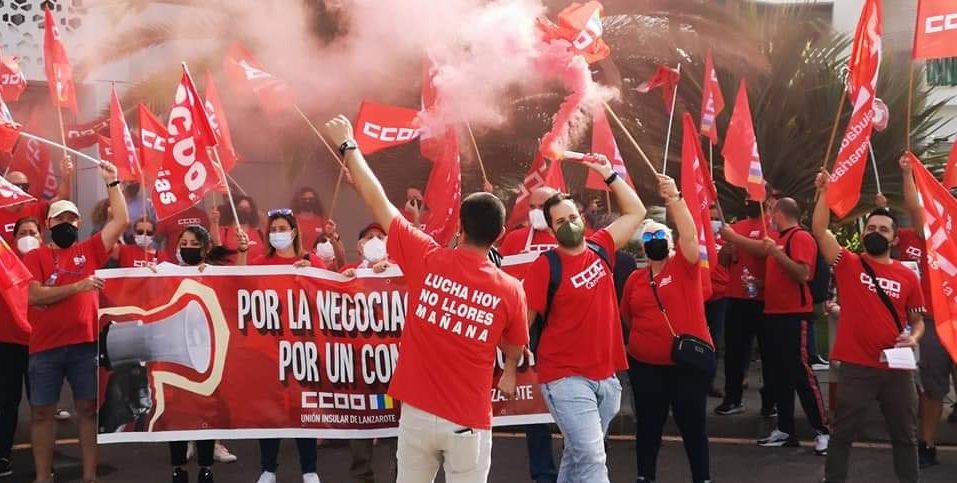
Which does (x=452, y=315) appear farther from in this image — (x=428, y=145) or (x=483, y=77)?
(x=483, y=77)

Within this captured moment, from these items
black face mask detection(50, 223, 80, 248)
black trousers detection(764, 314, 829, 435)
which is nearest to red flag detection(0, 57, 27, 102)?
black face mask detection(50, 223, 80, 248)

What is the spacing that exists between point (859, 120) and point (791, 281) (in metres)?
1.39

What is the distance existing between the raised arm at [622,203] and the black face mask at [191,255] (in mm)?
2514

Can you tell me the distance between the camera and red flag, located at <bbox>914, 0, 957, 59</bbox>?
6705mm

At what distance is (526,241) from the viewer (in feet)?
23.5

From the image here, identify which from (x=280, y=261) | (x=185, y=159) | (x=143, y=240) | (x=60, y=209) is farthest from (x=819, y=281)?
(x=60, y=209)

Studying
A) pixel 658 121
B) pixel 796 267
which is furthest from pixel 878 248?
pixel 658 121

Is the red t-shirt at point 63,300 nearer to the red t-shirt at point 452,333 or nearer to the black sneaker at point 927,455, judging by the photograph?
the red t-shirt at point 452,333

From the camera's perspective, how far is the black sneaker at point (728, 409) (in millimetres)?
8391

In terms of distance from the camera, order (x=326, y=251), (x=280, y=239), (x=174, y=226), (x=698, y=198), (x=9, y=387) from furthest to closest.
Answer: (x=174, y=226)
(x=326, y=251)
(x=9, y=387)
(x=698, y=198)
(x=280, y=239)

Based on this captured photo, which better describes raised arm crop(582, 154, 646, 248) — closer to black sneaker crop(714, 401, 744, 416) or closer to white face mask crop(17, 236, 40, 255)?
black sneaker crop(714, 401, 744, 416)

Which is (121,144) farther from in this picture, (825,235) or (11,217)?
(825,235)

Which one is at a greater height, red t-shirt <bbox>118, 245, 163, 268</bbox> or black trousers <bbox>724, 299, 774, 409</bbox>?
red t-shirt <bbox>118, 245, 163, 268</bbox>

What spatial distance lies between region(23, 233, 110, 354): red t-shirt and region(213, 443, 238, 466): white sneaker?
4.48 ft
